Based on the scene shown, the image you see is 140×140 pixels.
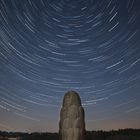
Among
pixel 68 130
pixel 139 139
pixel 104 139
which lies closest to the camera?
pixel 68 130

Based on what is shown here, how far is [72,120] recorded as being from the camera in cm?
2819

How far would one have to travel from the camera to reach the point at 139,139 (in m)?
66.1

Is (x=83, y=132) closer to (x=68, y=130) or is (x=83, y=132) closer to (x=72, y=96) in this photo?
(x=68, y=130)

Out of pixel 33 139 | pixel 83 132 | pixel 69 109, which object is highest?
pixel 33 139

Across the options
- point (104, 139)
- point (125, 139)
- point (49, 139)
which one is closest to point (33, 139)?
point (49, 139)

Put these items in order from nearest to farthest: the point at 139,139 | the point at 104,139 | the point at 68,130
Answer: the point at 68,130 → the point at 139,139 → the point at 104,139

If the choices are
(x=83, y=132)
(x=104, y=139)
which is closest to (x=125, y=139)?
(x=104, y=139)

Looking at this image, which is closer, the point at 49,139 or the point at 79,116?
the point at 79,116

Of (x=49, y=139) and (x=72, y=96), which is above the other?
(x=49, y=139)

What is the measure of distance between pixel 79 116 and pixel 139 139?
4218cm

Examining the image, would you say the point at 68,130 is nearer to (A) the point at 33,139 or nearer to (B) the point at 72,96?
(B) the point at 72,96

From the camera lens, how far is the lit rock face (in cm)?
2789

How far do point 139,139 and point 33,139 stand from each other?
3514 cm

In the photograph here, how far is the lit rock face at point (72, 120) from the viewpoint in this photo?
91.5 feet
